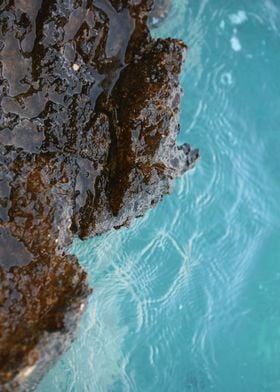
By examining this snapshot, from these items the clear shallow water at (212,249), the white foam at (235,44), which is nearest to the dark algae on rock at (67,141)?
the clear shallow water at (212,249)

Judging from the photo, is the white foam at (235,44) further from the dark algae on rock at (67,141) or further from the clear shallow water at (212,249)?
the dark algae on rock at (67,141)

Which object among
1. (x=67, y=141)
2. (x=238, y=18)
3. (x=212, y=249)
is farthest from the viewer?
(x=212, y=249)

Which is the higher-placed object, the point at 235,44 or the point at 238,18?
the point at 238,18

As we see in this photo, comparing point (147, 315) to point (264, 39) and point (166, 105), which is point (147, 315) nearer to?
point (166, 105)

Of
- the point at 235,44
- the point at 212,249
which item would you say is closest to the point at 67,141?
the point at 212,249

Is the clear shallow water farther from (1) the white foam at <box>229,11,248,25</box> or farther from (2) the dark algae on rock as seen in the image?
(2) the dark algae on rock

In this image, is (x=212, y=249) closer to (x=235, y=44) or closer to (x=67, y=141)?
(x=235, y=44)

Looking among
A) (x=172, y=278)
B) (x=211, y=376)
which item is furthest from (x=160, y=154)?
(x=211, y=376)
